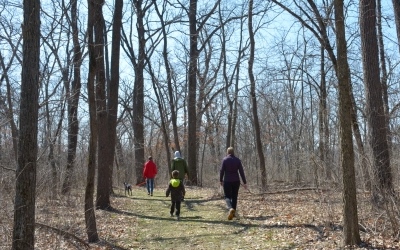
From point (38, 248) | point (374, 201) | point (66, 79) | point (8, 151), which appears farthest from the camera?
point (66, 79)

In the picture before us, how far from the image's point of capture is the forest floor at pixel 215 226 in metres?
8.25

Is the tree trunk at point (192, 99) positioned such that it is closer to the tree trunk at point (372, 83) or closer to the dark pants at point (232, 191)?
the dark pants at point (232, 191)

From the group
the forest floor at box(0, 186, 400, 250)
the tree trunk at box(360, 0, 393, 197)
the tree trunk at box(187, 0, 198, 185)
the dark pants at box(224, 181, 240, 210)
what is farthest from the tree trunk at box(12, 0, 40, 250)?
the tree trunk at box(187, 0, 198, 185)

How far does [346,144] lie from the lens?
740 cm

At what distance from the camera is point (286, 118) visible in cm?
4144

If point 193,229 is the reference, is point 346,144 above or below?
above

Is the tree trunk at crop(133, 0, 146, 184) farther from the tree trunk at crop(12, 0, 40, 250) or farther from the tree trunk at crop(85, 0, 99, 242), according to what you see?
the tree trunk at crop(12, 0, 40, 250)

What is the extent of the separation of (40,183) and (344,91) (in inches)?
331

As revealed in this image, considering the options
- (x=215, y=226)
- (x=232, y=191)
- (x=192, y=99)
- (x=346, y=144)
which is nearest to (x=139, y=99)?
(x=192, y=99)

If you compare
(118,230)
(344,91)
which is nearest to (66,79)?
(118,230)

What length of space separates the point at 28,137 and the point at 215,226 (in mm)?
5556

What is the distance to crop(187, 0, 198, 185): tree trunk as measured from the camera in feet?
75.2

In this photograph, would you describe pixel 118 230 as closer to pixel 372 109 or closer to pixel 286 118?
pixel 372 109

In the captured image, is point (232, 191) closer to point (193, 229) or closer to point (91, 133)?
point (193, 229)
